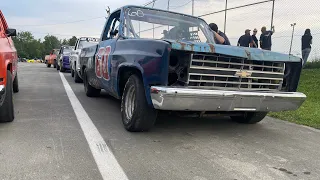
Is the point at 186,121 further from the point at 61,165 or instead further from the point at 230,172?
the point at 61,165

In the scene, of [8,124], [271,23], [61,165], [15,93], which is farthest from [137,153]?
[271,23]

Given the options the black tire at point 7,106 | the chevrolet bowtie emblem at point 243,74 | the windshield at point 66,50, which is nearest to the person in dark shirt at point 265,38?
the chevrolet bowtie emblem at point 243,74

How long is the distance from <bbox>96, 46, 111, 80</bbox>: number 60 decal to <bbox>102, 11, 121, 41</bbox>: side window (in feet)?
0.85

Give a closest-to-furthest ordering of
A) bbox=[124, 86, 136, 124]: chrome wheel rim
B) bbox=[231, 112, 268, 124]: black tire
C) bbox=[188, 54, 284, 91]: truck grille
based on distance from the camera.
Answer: bbox=[188, 54, 284, 91]: truck grille, bbox=[124, 86, 136, 124]: chrome wheel rim, bbox=[231, 112, 268, 124]: black tire

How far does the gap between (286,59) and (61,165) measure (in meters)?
3.30

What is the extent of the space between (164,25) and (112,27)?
45.3 inches

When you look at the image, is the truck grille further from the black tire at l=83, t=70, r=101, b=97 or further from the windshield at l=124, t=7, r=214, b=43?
the black tire at l=83, t=70, r=101, b=97

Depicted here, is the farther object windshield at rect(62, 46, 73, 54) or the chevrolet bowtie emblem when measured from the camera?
windshield at rect(62, 46, 73, 54)

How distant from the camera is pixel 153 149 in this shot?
159 inches

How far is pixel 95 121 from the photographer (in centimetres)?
547

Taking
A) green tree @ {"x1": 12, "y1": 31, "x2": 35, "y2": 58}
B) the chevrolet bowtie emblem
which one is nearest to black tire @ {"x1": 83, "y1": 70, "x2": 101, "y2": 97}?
the chevrolet bowtie emblem

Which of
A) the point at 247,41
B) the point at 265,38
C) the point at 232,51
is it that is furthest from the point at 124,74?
the point at 265,38

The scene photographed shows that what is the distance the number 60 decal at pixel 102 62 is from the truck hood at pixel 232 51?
6.39 ft

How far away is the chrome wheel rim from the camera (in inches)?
187
